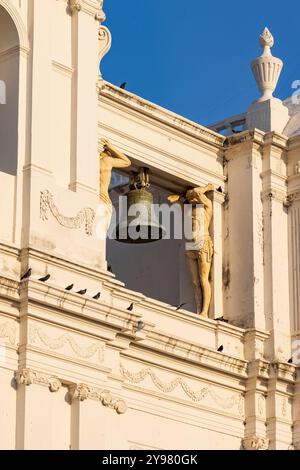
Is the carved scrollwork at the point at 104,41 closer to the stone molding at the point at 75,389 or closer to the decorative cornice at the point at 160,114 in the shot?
the decorative cornice at the point at 160,114

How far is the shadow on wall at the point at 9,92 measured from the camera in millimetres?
28000

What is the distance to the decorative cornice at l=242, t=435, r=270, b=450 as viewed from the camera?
3034 cm

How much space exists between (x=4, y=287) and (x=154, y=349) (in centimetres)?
331

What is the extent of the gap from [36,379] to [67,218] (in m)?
2.45

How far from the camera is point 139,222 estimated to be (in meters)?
30.2

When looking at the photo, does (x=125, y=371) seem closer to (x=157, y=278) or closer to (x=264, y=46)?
(x=157, y=278)

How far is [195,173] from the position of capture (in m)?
31.6

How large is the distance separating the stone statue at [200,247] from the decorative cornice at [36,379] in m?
4.71

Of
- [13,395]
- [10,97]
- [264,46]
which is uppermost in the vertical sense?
[264,46]

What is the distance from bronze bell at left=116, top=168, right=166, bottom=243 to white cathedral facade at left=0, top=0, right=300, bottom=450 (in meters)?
0.57

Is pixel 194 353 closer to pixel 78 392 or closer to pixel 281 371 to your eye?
pixel 281 371

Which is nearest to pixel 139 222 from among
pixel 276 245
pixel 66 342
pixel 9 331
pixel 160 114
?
pixel 160 114

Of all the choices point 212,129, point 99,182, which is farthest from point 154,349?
point 212,129

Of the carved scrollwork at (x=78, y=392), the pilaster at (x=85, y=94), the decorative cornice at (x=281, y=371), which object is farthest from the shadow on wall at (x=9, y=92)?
the decorative cornice at (x=281, y=371)
